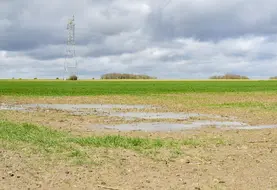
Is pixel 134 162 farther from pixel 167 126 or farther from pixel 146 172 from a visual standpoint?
pixel 167 126

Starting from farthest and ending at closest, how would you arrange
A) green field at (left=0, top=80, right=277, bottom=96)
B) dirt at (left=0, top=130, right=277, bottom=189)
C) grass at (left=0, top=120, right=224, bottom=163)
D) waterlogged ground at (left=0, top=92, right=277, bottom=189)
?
green field at (left=0, top=80, right=277, bottom=96), grass at (left=0, top=120, right=224, bottom=163), waterlogged ground at (left=0, top=92, right=277, bottom=189), dirt at (left=0, top=130, right=277, bottom=189)

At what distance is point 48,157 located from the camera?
10234 mm

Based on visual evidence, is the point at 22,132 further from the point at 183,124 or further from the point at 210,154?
the point at 183,124

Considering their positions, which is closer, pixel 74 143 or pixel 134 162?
pixel 134 162

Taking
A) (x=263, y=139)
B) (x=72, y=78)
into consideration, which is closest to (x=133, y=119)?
(x=263, y=139)

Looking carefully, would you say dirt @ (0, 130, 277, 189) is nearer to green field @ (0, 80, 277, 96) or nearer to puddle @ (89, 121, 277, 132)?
puddle @ (89, 121, 277, 132)

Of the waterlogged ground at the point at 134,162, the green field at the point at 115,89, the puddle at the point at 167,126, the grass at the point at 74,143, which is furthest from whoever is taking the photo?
the green field at the point at 115,89

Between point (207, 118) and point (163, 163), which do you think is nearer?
point (163, 163)

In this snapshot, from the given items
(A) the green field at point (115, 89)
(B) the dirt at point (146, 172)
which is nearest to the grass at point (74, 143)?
(B) the dirt at point (146, 172)

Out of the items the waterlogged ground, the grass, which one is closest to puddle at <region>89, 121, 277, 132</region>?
the waterlogged ground

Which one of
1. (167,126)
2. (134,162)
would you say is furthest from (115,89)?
(134,162)

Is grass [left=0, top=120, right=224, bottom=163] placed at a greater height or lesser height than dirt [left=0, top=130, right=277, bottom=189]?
greater

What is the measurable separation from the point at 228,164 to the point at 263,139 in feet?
15.9

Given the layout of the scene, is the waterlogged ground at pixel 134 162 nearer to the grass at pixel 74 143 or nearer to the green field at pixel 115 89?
the grass at pixel 74 143
